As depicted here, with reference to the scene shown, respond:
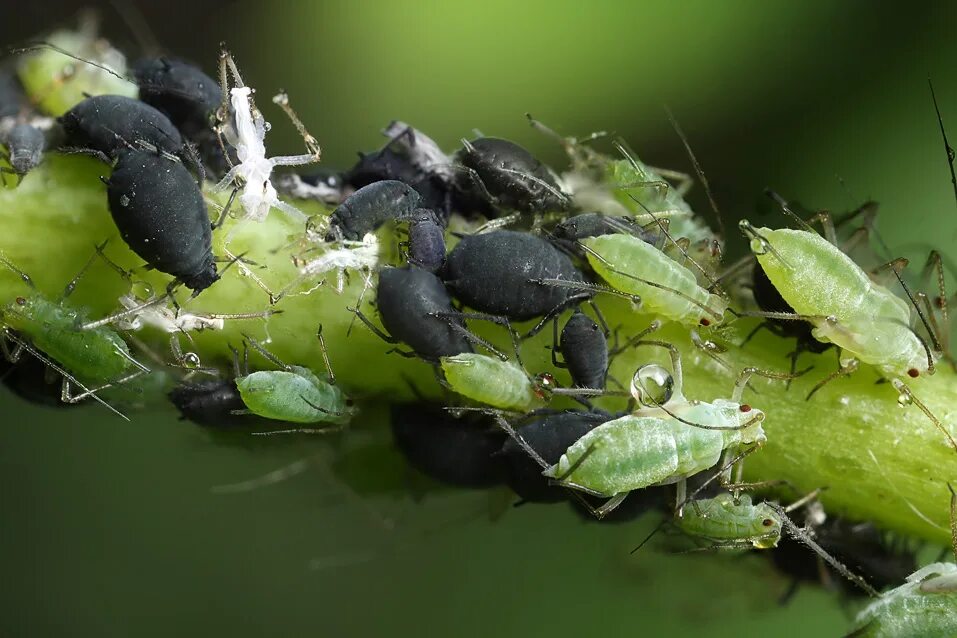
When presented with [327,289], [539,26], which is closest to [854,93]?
[539,26]

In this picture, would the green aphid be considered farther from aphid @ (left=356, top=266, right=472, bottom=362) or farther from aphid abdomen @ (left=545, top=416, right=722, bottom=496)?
aphid abdomen @ (left=545, top=416, right=722, bottom=496)

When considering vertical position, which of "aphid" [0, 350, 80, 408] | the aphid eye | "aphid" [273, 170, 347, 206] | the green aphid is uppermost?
the green aphid

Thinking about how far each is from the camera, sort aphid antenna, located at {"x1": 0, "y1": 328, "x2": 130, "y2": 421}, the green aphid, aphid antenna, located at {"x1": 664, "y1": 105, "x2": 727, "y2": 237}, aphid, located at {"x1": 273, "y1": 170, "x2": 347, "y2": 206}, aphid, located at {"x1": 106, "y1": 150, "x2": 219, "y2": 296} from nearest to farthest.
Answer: aphid, located at {"x1": 106, "y1": 150, "x2": 219, "y2": 296}
aphid antenna, located at {"x1": 0, "y1": 328, "x2": 130, "y2": 421}
aphid, located at {"x1": 273, "y1": 170, "x2": 347, "y2": 206}
the green aphid
aphid antenna, located at {"x1": 664, "y1": 105, "x2": 727, "y2": 237}

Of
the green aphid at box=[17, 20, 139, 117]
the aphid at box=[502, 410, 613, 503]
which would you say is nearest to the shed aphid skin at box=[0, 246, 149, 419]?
the green aphid at box=[17, 20, 139, 117]

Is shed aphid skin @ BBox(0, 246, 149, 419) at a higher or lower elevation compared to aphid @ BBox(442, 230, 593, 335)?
lower

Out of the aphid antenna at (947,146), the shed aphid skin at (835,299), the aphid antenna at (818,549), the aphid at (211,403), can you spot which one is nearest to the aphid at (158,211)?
the aphid at (211,403)

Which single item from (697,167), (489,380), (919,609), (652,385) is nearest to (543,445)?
(489,380)
